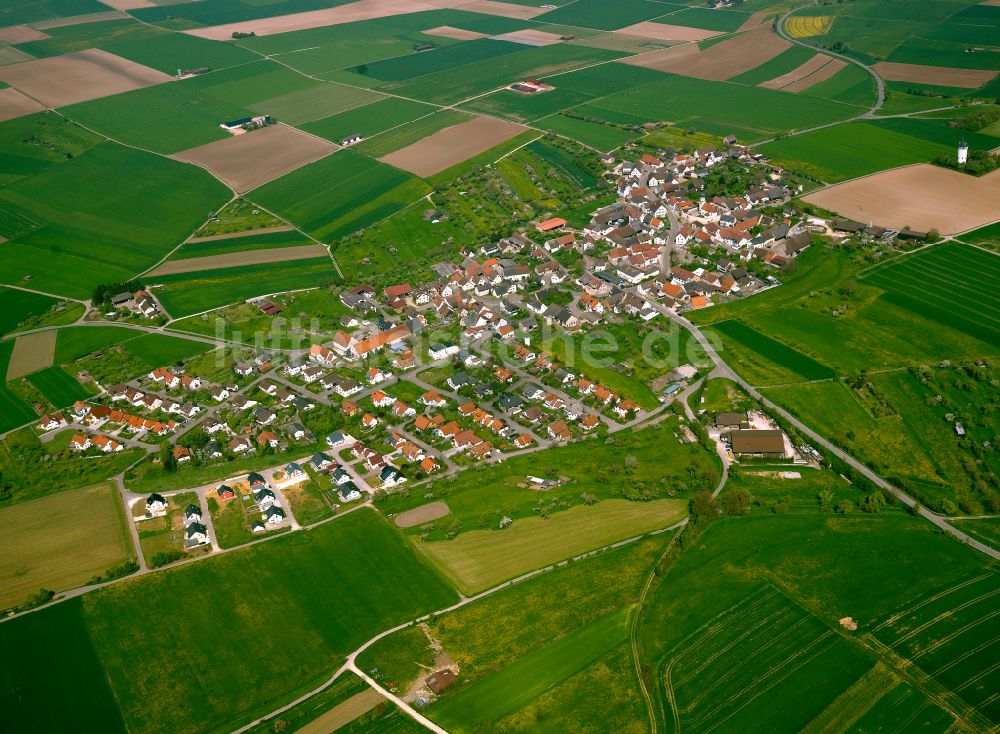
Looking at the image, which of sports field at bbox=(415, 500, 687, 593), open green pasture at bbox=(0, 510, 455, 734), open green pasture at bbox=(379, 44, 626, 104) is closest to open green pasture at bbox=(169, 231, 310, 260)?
open green pasture at bbox=(379, 44, 626, 104)

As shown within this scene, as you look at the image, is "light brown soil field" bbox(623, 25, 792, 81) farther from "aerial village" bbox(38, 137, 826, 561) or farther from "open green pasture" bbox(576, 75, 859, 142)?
"aerial village" bbox(38, 137, 826, 561)

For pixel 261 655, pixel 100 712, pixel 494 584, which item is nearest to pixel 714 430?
pixel 494 584

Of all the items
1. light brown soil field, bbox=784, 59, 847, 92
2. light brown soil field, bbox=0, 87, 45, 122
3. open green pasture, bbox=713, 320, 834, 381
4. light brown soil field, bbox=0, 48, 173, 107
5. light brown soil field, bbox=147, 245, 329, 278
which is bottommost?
open green pasture, bbox=713, 320, 834, 381

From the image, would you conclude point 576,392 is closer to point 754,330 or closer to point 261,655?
point 754,330

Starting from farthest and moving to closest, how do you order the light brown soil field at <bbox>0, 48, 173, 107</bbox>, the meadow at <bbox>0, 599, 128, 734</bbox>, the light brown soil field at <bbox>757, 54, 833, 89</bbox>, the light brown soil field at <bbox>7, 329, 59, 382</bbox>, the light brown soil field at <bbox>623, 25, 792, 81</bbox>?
the light brown soil field at <bbox>0, 48, 173, 107</bbox> < the light brown soil field at <bbox>623, 25, 792, 81</bbox> < the light brown soil field at <bbox>757, 54, 833, 89</bbox> < the light brown soil field at <bbox>7, 329, 59, 382</bbox> < the meadow at <bbox>0, 599, 128, 734</bbox>

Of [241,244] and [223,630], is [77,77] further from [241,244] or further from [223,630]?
[223,630]

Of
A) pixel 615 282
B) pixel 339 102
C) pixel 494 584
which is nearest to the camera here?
pixel 494 584
